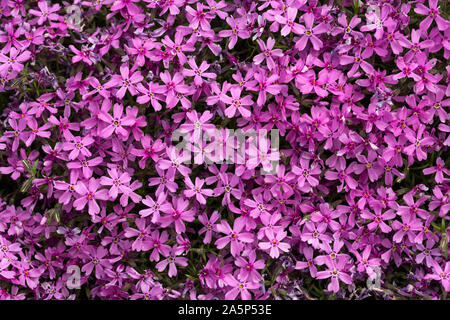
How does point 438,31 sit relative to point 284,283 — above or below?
above

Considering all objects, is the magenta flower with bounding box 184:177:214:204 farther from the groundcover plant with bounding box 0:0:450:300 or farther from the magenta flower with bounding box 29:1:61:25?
the magenta flower with bounding box 29:1:61:25

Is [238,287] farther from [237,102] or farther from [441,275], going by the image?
[441,275]

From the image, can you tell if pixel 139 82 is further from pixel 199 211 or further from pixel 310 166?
pixel 310 166

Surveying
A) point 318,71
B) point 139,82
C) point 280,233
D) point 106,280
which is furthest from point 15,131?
point 318,71

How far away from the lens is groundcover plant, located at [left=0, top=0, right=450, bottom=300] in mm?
2275

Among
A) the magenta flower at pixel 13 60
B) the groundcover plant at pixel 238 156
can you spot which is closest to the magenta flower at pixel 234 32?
the groundcover plant at pixel 238 156

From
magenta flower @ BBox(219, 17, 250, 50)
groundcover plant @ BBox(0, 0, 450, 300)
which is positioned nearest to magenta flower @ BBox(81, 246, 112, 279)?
groundcover plant @ BBox(0, 0, 450, 300)

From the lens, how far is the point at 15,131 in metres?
2.44

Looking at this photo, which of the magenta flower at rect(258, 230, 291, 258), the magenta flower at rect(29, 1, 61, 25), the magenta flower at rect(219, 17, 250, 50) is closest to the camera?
the magenta flower at rect(258, 230, 291, 258)

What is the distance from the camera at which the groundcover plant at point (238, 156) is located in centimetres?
228

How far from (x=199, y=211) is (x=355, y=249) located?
2.71 ft

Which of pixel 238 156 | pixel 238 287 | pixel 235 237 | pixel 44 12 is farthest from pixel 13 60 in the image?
pixel 238 287

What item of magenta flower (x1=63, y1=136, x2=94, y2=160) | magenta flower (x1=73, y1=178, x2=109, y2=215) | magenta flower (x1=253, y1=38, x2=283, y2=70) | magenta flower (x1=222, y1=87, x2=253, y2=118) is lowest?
magenta flower (x1=73, y1=178, x2=109, y2=215)

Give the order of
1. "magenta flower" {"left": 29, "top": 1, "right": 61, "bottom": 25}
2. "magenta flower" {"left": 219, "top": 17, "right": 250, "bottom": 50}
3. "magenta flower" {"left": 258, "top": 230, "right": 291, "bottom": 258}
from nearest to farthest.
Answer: "magenta flower" {"left": 258, "top": 230, "right": 291, "bottom": 258} < "magenta flower" {"left": 219, "top": 17, "right": 250, "bottom": 50} < "magenta flower" {"left": 29, "top": 1, "right": 61, "bottom": 25}
